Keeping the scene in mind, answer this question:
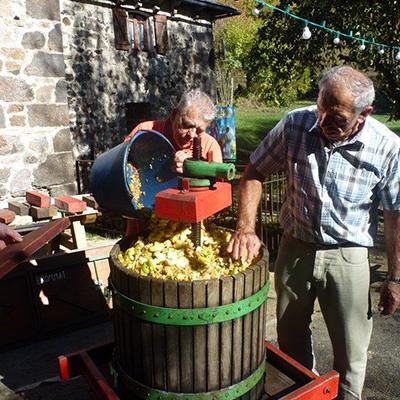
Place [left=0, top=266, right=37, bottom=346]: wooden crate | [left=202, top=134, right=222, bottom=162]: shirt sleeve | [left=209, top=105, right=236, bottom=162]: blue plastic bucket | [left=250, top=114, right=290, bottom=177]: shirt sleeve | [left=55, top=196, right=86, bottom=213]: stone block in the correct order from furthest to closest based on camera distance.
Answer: [left=209, top=105, right=236, bottom=162]: blue plastic bucket < [left=55, top=196, right=86, bottom=213]: stone block < [left=0, top=266, right=37, bottom=346]: wooden crate < [left=202, top=134, right=222, bottom=162]: shirt sleeve < [left=250, top=114, right=290, bottom=177]: shirt sleeve

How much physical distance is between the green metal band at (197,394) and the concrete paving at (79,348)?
988 millimetres

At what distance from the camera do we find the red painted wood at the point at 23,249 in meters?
2.53

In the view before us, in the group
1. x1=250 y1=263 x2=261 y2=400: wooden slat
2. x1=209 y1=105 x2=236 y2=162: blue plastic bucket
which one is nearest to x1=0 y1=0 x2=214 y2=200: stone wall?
x1=209 y1=105 x2=236 y2=162: blue plastic bucket

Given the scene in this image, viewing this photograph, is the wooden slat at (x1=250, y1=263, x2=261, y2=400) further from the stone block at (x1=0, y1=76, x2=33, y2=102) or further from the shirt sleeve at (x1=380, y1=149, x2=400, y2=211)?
the stone block at (x1=0, y1=76, x2=33, y2=102)

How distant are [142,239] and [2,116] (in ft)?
12.9

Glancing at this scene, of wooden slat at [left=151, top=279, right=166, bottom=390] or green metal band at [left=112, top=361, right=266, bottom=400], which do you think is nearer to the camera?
wooden slat at [left=151, top=279, right=166, bottom=390]

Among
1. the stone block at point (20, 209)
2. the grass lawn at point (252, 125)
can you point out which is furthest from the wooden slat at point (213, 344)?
the grass lawn at point (252, 125)

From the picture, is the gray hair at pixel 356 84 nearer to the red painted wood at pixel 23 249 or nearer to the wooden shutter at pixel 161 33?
the red painted wood at pixel 23 249

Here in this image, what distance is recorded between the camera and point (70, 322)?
390cm

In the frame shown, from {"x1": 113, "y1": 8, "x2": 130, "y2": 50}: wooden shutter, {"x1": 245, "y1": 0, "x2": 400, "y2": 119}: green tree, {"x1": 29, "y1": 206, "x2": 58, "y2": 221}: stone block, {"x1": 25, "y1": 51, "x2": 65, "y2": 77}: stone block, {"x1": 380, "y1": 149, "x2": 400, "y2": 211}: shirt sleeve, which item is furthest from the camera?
{"x1": 113, "y1": 8, "x2": 130, "y2": 50}: wooden shutter

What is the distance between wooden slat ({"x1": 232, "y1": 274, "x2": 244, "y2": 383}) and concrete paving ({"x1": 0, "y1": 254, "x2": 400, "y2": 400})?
134 centimetres

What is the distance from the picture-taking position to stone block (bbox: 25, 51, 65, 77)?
563 cm

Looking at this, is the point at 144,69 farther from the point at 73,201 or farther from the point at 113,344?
the point at 113,344

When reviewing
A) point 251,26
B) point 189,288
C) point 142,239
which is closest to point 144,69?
point 142,239
